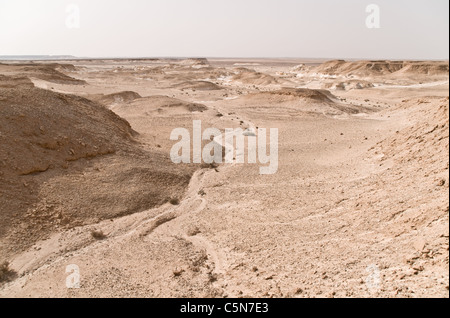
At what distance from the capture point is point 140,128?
21359 millimetres

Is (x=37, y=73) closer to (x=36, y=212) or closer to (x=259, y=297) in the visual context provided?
(x=36, y=212)

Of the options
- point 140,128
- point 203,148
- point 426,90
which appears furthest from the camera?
point 426,90

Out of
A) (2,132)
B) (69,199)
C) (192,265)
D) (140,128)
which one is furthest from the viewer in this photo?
(140,128)

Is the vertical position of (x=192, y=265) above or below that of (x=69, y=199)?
below

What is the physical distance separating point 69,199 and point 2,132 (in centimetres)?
371

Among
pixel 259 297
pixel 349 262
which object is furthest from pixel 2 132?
pixel 349 262

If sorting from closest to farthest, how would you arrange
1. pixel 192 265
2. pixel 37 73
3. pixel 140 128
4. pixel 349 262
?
pixel 349 262, pixel 192 265, pixel 140 128, pixel 37 73

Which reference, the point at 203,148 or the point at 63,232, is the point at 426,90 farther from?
the point at 63,232

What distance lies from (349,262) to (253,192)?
5443mm
